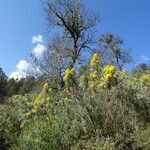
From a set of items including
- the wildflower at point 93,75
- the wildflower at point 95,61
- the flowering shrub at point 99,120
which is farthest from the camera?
the wildflower at point 95,61

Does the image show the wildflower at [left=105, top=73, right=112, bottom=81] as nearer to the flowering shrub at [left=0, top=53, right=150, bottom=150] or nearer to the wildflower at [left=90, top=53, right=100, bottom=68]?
the flowering shrub at [left=0, top=53, right=150, bottom=150]

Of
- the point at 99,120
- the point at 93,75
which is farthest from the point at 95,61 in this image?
the point at 99,120

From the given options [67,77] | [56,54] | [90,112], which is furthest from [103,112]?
[56,54]

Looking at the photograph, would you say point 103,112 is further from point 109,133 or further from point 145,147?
point 145,147

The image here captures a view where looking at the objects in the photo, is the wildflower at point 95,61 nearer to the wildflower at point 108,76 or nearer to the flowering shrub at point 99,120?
the flowering shrub at point 99,120

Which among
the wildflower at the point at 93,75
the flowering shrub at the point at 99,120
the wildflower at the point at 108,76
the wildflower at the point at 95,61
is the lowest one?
the flowering shrub at the point at 99,120

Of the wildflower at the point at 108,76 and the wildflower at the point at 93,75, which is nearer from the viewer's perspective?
the wildflower at the point at 108,76

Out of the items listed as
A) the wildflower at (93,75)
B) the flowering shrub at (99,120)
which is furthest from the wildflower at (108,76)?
the wildflower at (93,75)

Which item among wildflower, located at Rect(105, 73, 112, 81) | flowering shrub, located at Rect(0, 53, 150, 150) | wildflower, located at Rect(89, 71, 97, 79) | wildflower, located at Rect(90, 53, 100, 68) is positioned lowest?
flowering shrub, located at Rect(0, 53, 150, 150)

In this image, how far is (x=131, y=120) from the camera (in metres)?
6.44

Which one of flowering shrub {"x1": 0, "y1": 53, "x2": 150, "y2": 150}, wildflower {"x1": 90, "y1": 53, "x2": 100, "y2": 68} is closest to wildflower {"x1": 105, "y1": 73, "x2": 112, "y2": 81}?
flowering shrub {"x1": 0, "y1": 53, "x2": 150, "y2": 150}

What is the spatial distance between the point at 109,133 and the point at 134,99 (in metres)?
0.95

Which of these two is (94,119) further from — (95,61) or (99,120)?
(95,61)

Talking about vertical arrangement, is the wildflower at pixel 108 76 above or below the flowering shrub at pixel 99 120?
above
